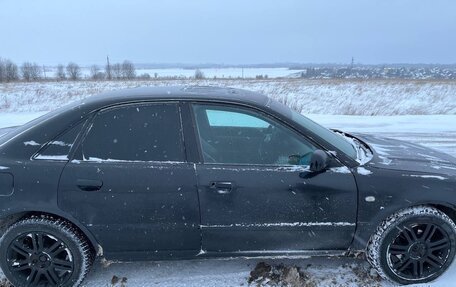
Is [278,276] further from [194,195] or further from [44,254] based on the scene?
[44,254]

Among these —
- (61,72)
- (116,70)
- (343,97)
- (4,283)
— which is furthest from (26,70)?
(4,283)

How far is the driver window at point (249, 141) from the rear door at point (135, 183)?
210mm

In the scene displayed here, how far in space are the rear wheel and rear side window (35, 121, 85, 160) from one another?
1.58 feet

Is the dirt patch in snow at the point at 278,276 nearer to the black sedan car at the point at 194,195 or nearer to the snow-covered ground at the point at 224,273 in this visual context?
the snow-covered ground at the point at 224,273

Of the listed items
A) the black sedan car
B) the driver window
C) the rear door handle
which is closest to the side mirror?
the black sedan car

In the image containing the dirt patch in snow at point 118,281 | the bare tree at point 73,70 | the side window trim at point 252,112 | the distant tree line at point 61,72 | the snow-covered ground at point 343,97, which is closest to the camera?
the side window trim at point 252,112

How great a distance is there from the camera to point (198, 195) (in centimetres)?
267

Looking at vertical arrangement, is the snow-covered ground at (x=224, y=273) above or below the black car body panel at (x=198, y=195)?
below

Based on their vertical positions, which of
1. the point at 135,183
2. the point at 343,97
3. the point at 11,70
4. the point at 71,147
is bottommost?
the point at 343,97

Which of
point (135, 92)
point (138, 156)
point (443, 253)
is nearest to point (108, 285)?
point (138, 156)

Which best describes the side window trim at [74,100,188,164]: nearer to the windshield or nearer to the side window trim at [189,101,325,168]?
the side window trim at [189,101,325,168]

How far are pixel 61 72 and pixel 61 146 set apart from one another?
53332mm

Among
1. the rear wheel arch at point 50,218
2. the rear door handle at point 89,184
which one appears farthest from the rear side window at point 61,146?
the rear wheel arch at point 50,218

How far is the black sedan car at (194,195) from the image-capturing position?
8.74 ft
